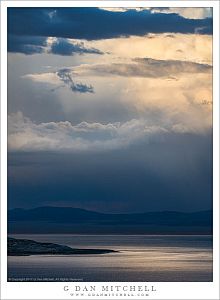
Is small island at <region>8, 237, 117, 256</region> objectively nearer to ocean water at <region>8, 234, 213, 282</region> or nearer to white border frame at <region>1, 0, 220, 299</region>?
ocean water at <region>8, 234, 213, 282</region>

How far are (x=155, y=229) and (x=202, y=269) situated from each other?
0.87 metres

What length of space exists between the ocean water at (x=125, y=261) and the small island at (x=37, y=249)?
0.04 metres

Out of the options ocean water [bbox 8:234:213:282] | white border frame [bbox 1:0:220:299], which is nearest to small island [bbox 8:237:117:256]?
ocean water [bbox 8:234:213:282]

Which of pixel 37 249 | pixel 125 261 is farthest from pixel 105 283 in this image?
pixel 37 249

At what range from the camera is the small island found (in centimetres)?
791

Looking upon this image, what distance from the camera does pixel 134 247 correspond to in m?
8.21

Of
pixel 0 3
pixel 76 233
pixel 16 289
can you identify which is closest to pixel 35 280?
pixel 16 289

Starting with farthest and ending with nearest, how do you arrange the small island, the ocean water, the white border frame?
the small island → the ocean water → the white border frame

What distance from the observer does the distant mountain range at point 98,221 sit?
822 centimetres

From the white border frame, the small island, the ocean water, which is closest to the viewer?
the white border frame

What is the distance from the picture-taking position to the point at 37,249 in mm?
8336

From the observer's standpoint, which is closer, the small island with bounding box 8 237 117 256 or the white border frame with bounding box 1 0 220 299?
the white border frame with bounding box 1 0 220 299

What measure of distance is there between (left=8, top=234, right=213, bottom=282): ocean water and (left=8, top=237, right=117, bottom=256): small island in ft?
0.13

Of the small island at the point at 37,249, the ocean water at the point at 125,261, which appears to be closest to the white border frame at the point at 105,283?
the ocean water at the point at 125,261
